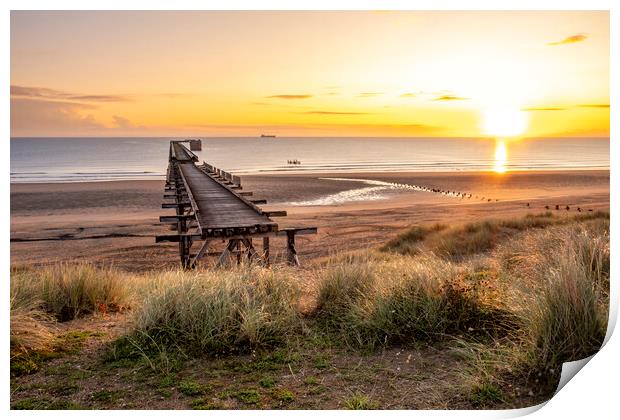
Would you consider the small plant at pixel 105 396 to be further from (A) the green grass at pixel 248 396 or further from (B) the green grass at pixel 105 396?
(A) the green grass at pixel 248 396

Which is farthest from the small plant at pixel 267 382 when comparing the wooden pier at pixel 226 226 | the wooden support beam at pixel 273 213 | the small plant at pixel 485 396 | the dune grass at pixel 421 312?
the wooden support beam at pixel 273 213

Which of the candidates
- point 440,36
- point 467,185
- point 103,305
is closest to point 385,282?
point 103,305

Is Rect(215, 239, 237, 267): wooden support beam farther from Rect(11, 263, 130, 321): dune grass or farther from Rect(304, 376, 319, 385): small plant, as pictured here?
Rect(304, 376, 319, 385): small plant

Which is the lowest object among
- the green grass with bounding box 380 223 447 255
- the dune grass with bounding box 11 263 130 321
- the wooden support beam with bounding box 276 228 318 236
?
the green grass with bounding box 380 223 447 255

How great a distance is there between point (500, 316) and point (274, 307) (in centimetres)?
Answer: 222

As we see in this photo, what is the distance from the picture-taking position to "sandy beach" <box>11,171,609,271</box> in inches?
622

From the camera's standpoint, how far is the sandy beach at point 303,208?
51.8ft

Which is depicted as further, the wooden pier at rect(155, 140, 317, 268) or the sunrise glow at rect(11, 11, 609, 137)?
the wooden pier at rect(155, 140, 317, 268)

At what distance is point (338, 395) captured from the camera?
4434 mm

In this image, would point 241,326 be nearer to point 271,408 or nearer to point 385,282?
point 271,408

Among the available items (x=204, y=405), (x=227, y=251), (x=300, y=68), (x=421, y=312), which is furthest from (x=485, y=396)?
(x=300, y=68)

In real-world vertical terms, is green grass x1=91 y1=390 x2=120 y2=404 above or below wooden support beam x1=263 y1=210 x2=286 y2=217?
below

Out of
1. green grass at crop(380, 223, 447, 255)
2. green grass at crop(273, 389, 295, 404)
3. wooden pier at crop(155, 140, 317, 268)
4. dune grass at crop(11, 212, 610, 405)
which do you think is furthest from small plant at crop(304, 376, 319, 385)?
green grass at crop(380, 223, 447, 255)

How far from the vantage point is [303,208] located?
24531 mm
